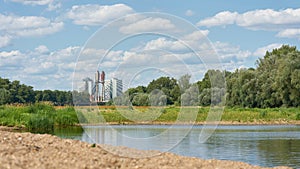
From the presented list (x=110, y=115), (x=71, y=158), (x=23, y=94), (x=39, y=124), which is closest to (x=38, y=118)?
(x=39, y=124)

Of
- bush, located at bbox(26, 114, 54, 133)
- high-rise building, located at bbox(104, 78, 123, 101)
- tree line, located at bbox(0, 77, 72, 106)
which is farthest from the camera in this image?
tree line, located at bbox(0, 77, 72, 106)

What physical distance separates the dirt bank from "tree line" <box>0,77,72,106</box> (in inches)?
3282

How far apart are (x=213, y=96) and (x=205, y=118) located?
2184 mm

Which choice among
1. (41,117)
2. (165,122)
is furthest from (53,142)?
(165,122)

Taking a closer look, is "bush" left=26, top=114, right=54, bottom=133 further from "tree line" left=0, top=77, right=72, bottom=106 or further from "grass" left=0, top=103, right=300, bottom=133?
"tree line" left=0, top=77, right=72, bottom=106

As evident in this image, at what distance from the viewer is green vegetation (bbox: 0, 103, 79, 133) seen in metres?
38.5

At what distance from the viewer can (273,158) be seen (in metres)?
20.3

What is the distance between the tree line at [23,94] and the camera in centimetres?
10125

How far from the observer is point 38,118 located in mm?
39500

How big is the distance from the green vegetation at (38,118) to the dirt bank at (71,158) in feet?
66.4

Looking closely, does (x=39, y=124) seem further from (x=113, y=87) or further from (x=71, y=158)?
(x=71, y=158)

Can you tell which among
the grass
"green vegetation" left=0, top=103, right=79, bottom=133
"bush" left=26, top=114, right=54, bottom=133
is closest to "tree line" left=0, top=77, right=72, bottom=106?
the grass

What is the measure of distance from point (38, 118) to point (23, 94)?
7376cm

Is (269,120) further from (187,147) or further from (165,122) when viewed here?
(187,147)
